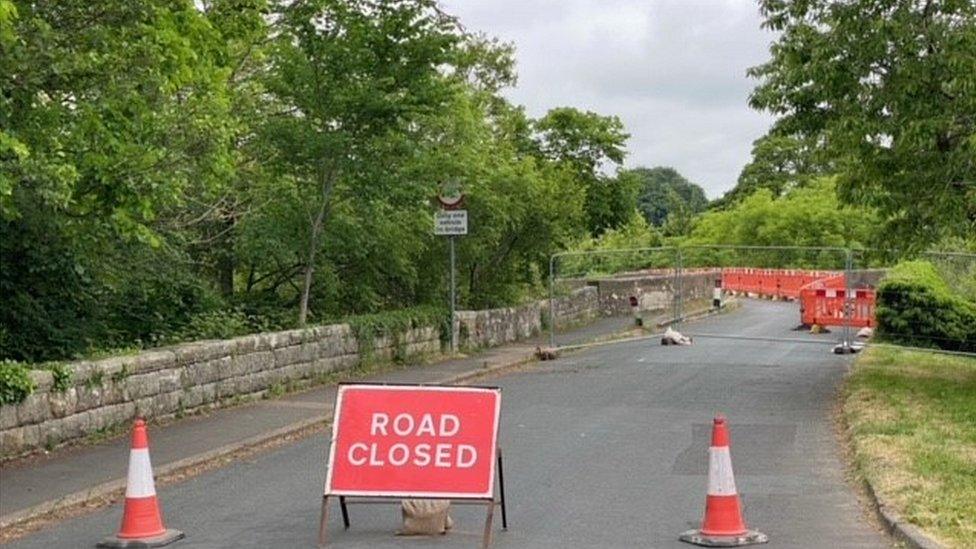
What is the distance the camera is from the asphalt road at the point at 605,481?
7.39 m

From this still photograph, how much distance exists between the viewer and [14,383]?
986 centimetres

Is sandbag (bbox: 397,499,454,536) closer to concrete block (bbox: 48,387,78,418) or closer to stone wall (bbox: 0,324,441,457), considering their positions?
stone wall (bbox: 0,324,441,457)

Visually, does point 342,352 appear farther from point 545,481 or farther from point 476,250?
point 545,481

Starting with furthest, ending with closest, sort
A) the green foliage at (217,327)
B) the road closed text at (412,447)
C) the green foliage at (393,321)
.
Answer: the green foliage at (393,321) < the green foliage at (217,327) < the road closed text at (412,447)

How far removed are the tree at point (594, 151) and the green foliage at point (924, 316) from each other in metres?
26.7

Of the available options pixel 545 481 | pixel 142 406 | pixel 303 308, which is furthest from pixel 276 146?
pixel 545 481

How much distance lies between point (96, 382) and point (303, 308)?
5892 mm

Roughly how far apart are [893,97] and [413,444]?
9240 millimetres

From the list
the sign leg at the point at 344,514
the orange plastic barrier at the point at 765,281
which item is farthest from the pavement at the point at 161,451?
the orange plastic barrier at the point at 765,281

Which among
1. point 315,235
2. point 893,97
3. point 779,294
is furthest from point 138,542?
point 779,294

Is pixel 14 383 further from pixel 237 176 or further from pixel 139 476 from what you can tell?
pixel 237 176

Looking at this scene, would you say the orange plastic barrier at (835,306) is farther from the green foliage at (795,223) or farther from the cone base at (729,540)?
the green foliage at (795,223)

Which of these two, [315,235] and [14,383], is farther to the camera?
[315,235]

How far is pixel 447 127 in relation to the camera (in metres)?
21.8
